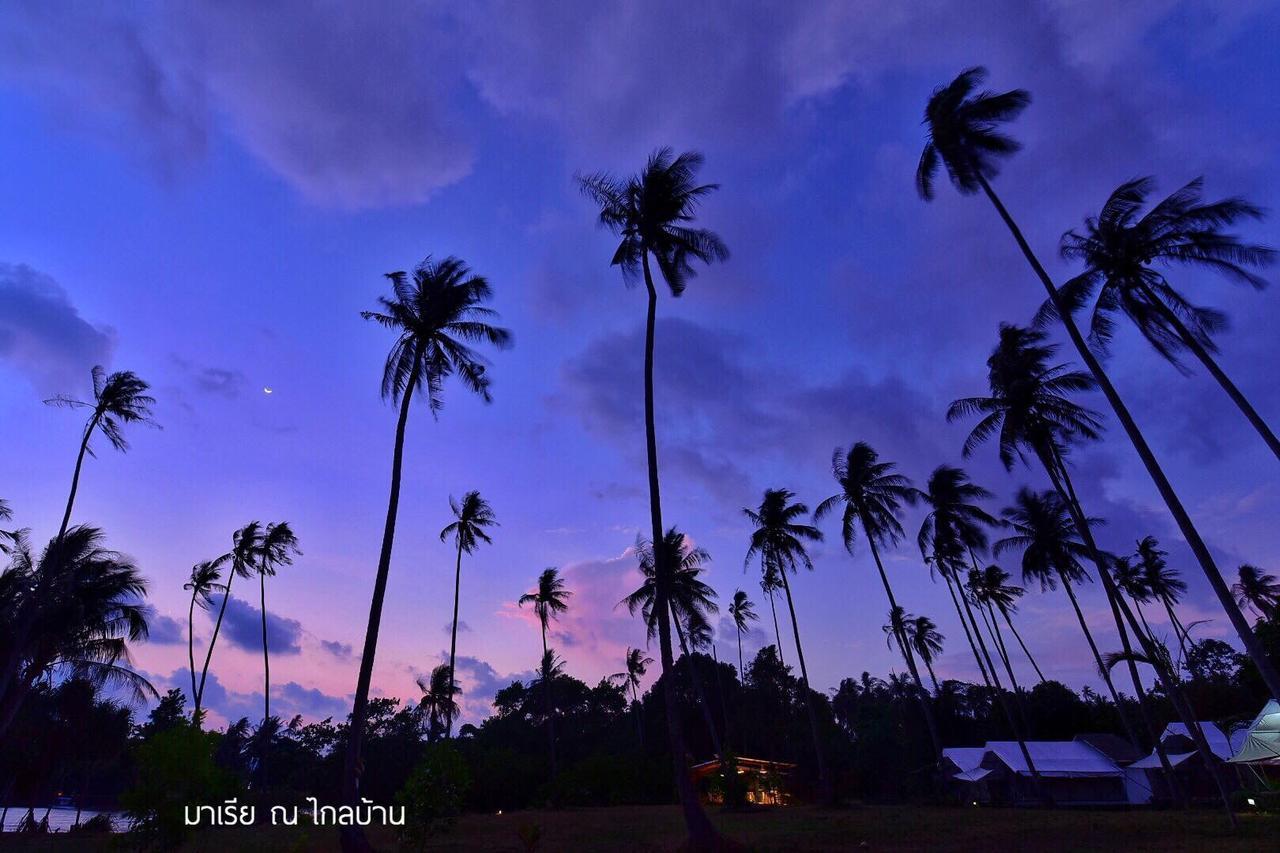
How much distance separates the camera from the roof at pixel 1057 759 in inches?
1882

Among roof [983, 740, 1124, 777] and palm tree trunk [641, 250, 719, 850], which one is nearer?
palm tree trunk [641, 250, 719, 850]

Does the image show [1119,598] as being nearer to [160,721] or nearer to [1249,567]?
[1249,567]

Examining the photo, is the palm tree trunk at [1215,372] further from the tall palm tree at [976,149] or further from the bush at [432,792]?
the bush at [432,792]

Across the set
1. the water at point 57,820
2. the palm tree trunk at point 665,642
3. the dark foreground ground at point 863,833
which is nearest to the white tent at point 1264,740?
the dark foreground ground at point 863,833

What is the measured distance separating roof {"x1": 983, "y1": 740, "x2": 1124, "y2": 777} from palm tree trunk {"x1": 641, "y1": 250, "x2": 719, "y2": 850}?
3963 cm

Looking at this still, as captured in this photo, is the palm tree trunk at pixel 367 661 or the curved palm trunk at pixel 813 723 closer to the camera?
the palm tree trunk at pixel 367 661

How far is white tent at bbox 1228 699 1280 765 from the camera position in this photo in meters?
35.4

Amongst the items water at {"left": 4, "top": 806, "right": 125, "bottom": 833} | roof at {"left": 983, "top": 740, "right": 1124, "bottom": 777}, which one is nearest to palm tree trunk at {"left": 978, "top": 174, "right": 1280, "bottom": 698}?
roof at {"left": 983, "top": 740, "right": 1124, "bottom": 777}

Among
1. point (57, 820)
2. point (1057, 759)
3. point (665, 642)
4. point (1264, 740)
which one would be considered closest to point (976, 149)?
point (665, 642)

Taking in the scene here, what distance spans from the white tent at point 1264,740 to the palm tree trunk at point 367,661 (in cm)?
4397

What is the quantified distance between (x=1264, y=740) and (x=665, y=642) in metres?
37.3

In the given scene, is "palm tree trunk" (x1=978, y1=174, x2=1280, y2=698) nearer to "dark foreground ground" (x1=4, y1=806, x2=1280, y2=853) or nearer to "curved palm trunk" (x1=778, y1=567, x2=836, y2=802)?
"dark foreground ground" (x1=4, y1=806, x2=1280, y2=853)

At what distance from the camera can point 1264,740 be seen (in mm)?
35844

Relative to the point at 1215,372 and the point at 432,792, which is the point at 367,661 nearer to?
the point at 432,792
